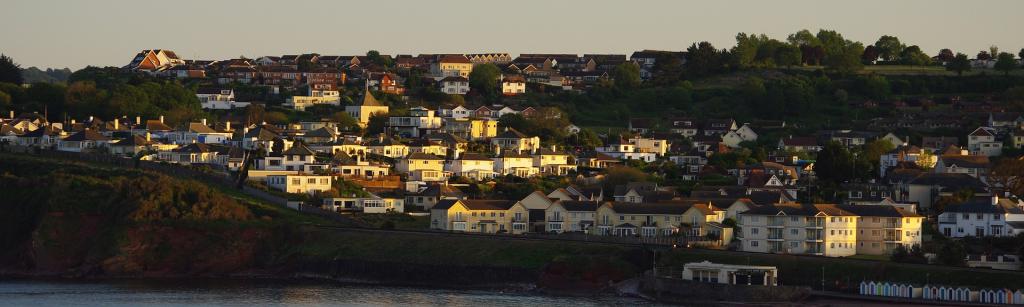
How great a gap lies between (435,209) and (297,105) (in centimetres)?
3981

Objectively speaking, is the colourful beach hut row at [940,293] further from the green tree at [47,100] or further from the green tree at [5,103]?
the green tree at [5,103]

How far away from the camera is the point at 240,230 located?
7125 cm

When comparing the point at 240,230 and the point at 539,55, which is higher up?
the point at 539,55

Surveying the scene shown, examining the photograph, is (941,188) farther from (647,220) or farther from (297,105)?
(297,105)

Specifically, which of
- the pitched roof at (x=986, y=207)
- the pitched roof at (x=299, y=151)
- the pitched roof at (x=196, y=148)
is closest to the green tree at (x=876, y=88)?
the pitched roof at (x=299, y=151)

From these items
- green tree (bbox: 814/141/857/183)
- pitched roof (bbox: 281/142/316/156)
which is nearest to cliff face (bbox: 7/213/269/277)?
pitched roof (bbox: 281/142/316/156)

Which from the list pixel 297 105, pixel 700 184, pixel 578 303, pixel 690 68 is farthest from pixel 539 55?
pixel 578 303

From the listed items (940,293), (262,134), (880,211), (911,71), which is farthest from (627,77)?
(940,293)

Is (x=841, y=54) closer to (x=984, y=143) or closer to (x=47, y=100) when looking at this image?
(x=984, y=143)

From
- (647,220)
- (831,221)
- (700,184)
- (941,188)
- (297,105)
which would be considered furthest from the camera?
(297,105)

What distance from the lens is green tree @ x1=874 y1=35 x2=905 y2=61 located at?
13488cm

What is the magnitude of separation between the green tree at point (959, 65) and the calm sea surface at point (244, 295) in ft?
221

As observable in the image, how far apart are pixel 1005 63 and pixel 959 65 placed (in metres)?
3.07

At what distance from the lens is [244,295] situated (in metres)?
61.3
